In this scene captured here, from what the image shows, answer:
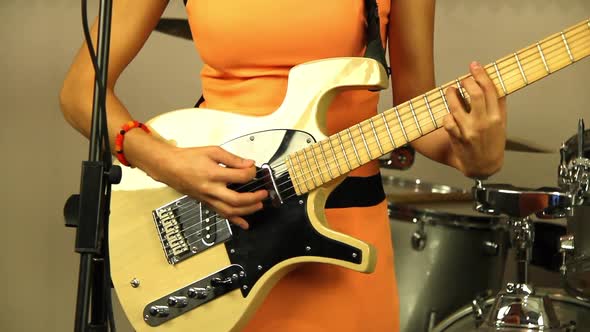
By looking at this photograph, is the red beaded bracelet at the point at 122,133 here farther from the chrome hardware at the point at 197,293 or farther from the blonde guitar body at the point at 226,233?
the chrome hardware at the point at 197,293

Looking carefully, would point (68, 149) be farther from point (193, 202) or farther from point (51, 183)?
point (193, 202)

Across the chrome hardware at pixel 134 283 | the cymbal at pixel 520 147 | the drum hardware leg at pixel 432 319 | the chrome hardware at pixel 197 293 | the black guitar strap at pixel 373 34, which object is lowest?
the drum hardware leg at pixel 432 319

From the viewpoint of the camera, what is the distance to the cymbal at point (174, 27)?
2.40 meters

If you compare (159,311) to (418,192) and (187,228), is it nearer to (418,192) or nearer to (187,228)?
(187,228)

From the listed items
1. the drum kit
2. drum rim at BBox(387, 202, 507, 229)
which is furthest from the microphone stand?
drum rim at BBox(387, 202, 507, 229)

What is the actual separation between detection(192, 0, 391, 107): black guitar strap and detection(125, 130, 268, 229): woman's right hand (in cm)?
23

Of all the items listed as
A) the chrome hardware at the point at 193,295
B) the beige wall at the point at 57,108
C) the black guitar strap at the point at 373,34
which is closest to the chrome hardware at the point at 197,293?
the chrome hardware at the point at 193,295

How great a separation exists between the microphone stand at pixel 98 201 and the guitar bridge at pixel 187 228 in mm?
335

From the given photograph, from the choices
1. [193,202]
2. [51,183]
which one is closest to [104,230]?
[193,202]

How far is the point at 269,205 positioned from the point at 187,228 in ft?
0.45

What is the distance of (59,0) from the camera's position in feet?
10.4

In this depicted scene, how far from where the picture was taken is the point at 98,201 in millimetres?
1093

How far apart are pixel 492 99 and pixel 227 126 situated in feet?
1.27

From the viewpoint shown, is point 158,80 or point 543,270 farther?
point 158,80
